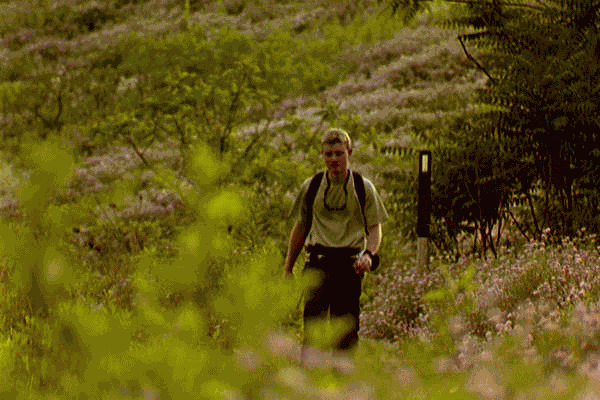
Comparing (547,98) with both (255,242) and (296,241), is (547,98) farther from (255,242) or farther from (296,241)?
(296,241)

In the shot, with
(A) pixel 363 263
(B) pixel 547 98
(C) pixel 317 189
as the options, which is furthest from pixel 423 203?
(A) pixel 363 263

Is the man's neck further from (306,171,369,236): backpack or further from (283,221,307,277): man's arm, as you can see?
(283,221,307,277): man's arm

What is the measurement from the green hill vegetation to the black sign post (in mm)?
160

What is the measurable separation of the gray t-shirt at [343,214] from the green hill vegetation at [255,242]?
0.48 metres

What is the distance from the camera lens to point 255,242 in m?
9.20

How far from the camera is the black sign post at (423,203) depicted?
789 centimetres

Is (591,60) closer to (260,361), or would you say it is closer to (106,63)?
(260,361)

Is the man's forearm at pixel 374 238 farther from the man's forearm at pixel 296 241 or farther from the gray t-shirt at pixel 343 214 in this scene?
the man's forearm at pixel 296 241

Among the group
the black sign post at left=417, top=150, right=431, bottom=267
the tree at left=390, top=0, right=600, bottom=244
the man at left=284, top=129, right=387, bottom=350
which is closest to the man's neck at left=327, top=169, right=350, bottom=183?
the man at left=284, top=129, right=387, bottom=350

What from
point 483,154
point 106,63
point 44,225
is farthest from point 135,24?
point 44,225

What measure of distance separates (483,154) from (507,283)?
213cm

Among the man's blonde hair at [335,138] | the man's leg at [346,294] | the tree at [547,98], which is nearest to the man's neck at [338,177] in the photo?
the man's blonde hair at [335,138]

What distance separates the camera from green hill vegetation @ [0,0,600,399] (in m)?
1.85

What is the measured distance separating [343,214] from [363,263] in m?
0.40
